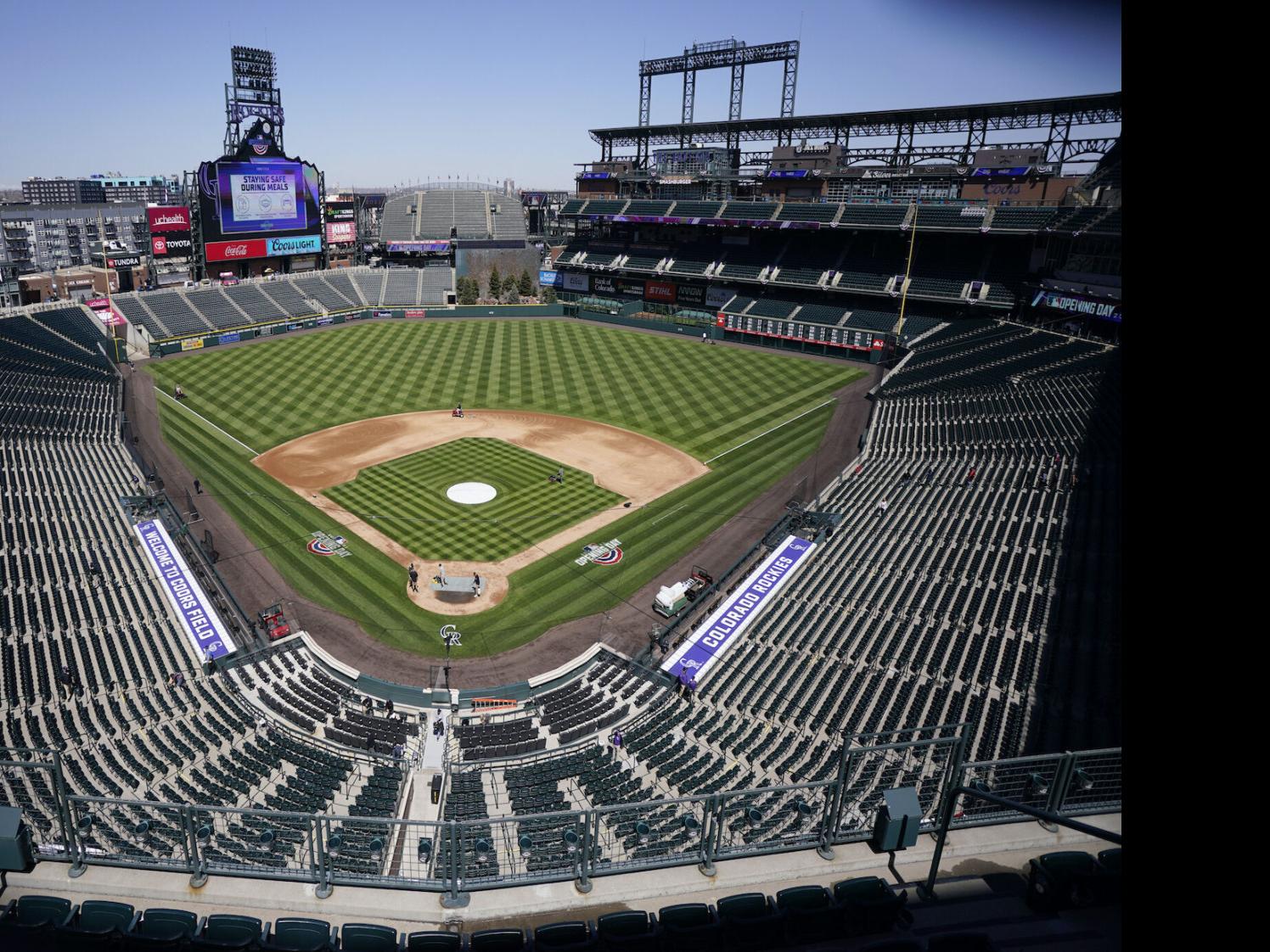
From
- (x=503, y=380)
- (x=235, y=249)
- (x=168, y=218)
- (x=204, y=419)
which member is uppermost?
(x=168, y=218)

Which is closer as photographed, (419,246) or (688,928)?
(688,928)

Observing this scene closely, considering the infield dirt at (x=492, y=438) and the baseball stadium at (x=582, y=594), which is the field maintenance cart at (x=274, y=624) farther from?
the infield dirt at (x=492, y=438)

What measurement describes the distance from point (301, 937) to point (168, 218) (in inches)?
3500

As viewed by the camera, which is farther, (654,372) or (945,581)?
(654,372)

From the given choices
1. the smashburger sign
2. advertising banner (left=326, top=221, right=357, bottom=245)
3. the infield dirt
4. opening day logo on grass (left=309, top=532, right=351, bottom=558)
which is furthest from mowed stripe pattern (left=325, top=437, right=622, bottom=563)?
advertising banner (left=326, top=221, right=357, bottom=245)

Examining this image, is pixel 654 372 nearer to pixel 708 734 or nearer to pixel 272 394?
pixel 272 394

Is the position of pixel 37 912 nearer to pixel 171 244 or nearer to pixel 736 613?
pixel 736 613

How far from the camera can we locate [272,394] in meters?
57.1

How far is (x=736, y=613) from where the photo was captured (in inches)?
1185

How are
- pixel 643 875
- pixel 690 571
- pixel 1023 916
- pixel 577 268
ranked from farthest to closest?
pixel 577 268, pixel 690 571, pixel 643 875, pixel 1023 916

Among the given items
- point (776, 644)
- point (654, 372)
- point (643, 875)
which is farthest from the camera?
point (654, 372)

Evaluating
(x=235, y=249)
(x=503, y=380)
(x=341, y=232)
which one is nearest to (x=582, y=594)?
(x=503, y=380)

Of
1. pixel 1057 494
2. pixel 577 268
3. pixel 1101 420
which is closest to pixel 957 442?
pixel 1101 420

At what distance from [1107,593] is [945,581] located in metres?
5.23
